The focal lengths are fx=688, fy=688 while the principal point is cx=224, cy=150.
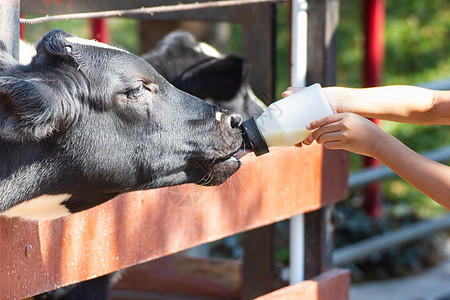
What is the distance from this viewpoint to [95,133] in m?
1.77

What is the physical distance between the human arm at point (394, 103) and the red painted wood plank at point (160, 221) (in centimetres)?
45

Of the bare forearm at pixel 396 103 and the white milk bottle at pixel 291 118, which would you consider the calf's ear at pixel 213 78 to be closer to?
the bare forearm at pixel 396 103

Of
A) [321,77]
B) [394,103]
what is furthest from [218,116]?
[321,77]

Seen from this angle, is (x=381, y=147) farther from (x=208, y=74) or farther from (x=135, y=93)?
(x=208, y=74)

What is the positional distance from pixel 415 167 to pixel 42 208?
983 millimetres

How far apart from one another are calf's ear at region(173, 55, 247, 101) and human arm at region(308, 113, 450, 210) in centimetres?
141

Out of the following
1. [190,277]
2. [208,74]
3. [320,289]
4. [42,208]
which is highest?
[208,74]

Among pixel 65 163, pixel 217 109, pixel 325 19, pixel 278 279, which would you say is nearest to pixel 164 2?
pixel 325 19

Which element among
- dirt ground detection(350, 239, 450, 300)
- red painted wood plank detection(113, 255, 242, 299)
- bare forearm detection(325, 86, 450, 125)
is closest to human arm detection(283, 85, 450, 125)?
bare forearm detection(325, 86, 450, 125)

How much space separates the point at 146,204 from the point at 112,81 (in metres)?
0.45

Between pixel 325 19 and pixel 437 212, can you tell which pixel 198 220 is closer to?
pixel 325 19

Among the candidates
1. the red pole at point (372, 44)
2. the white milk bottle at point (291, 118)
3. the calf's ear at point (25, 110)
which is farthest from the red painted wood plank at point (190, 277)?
the red pole at point (372, 44)

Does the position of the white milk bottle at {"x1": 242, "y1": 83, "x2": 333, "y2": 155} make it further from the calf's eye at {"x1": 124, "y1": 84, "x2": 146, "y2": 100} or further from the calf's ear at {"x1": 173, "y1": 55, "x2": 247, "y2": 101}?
the calf's ear at {"x1": 173, "y1": 55, "x2": 247, "y2": 101}

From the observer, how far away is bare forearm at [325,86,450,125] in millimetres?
2025
